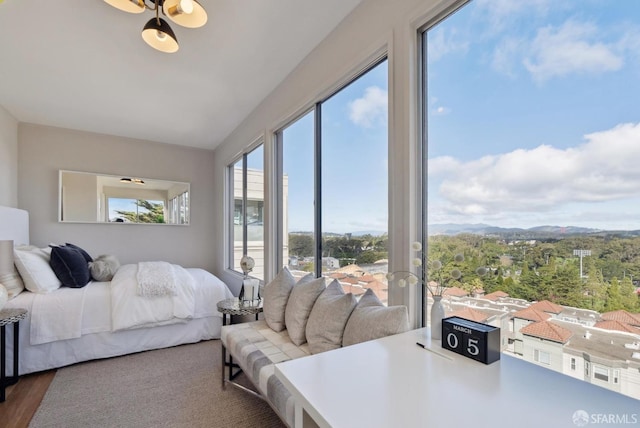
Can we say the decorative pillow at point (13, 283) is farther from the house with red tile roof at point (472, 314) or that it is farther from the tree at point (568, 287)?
the tree at point (568, 287)

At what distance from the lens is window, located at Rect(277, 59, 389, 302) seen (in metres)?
1.94

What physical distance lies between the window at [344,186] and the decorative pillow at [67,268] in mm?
2081

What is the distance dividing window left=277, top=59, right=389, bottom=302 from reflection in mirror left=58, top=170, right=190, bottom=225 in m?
2.90

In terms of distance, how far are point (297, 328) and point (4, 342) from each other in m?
2.19

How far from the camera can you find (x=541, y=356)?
3.89ft

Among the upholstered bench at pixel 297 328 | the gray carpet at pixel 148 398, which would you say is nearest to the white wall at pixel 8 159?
the gray carpet at pixel 148 398

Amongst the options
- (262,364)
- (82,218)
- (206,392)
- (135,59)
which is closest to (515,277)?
(262,364)

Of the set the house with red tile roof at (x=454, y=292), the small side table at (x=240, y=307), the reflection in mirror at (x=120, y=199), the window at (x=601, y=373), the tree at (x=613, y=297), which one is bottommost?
the small side table at (x=240, y=307)

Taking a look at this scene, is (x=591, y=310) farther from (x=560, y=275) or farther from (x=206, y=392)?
(x=206, y=392)

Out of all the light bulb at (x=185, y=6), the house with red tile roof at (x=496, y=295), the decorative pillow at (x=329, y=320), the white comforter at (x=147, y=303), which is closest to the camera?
the house with red tile roof at (x=496, y=295)

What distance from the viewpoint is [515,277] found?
49.6 inches

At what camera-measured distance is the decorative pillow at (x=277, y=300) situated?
2.25 m

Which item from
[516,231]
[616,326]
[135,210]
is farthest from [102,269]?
[616,326]

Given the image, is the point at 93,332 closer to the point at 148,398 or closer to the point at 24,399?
the point at 24,399
